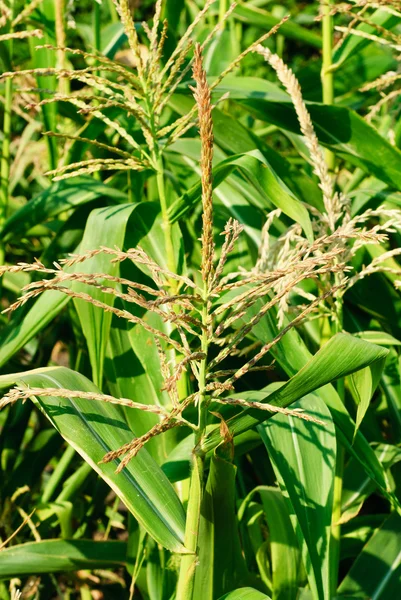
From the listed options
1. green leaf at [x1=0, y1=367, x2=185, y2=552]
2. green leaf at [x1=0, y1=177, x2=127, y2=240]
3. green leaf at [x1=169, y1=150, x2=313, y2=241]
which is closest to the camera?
green leaf at [x1=0, y1=367, x2=185, y2=552]

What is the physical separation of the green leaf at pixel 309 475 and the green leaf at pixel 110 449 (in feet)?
0.66

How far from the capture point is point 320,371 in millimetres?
873

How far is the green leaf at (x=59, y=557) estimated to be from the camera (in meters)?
1.23

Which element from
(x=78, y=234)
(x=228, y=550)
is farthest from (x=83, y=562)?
(x=78, y=234)

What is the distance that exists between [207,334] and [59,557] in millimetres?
679

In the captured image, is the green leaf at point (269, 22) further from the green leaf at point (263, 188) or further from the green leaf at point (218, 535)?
the green leaf at point (218, 535)

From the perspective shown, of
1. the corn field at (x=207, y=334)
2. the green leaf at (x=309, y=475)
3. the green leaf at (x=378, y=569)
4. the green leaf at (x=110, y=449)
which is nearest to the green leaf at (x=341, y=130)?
the corn field at (x=207, y=334)

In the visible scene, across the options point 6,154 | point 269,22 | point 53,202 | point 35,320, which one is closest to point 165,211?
point 35,320

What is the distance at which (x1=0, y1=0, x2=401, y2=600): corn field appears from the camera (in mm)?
849

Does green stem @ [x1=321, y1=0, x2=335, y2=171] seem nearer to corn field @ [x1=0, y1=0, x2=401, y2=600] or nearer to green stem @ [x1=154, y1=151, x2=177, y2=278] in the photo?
corn field @ [x1=0, y1=0, x2=401, y2=600]

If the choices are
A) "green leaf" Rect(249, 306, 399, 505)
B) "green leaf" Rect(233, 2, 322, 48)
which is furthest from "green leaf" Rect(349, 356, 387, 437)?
"green leaf" Rect(233, 2, 322, 48)

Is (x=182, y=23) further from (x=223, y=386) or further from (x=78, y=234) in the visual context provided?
(x=223, y=386)

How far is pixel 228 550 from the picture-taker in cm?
102

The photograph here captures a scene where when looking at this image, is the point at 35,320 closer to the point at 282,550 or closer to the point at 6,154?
the point at 6,154
